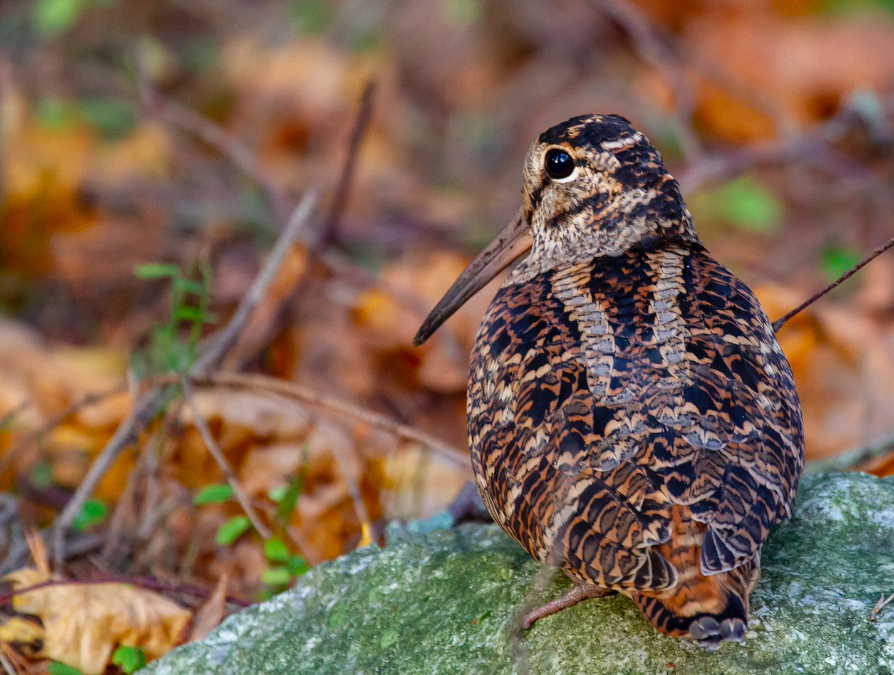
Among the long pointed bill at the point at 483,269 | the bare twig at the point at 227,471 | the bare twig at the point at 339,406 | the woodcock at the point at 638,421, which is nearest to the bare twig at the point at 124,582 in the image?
the bare twig at the point at 227,471

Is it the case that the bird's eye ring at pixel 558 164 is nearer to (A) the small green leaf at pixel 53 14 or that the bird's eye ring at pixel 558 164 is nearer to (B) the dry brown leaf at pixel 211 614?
(B) the dry brown leaf at pixel 211 614

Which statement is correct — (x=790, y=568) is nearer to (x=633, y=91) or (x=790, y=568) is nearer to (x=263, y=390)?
(x=263, y=390)

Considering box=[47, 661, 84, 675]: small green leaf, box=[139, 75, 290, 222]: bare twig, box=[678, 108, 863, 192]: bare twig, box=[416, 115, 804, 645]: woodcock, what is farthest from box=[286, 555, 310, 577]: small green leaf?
box=[678, 108, 863, 192]: bare twig

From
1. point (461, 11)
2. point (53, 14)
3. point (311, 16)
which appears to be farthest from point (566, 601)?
point (311, 16)

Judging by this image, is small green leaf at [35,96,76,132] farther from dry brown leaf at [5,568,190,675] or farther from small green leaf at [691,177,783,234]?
dry brown leaf at [5,568,190,675]

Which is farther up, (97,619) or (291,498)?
(291,498)

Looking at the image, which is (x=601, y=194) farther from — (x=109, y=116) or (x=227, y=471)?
(x=109, y=116)

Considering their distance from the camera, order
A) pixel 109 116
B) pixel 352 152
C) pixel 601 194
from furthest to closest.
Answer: pixel 109 116 < pixel 352 152 < pixel 601 194
